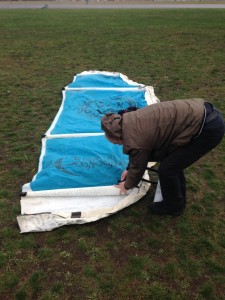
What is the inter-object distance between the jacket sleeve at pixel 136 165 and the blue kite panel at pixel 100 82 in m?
4.20

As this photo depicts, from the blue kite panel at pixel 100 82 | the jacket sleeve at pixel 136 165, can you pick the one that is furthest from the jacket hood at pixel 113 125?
the blue kite panel at pixel 100 82

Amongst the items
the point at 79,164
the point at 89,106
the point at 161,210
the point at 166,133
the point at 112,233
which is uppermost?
the point at 166,133

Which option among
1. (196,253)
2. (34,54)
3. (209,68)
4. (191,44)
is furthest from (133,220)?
(191,44)

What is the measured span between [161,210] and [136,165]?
83 centimetres

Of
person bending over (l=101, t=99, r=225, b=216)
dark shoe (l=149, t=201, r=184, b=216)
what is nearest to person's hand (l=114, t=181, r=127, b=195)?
dark shoe (l=149, t=201, r=184, b=216)

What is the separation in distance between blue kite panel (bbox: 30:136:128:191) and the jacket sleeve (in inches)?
29.0

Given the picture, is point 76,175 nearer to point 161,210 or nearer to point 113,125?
point 161,210

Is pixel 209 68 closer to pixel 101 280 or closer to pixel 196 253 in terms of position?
pixel 196 253

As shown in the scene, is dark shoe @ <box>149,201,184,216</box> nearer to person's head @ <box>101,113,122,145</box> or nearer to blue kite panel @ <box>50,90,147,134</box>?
person's head @ <box>101,113,122,145</box>

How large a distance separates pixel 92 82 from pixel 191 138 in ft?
15.2

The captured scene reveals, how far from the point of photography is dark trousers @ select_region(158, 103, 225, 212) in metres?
3.24

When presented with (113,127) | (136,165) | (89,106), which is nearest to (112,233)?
(136,165)

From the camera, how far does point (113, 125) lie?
314 centimetres

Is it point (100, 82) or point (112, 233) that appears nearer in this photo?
point (112, 233)
